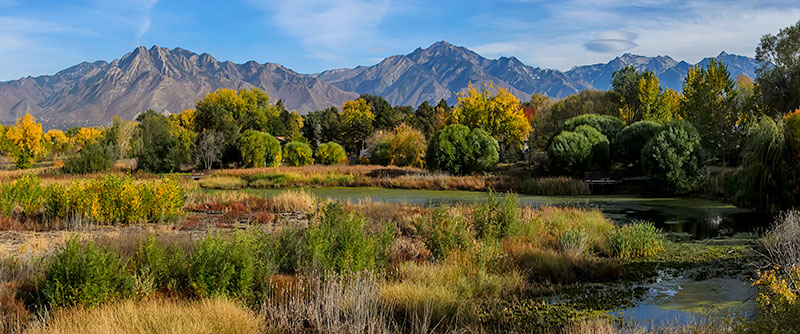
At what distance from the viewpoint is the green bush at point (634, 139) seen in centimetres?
3306

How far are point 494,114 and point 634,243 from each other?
33021 millimetres

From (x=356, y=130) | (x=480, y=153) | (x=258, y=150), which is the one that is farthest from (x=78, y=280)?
(x=356, y=130)

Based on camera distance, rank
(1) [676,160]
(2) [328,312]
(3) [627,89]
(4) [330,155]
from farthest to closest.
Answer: (3) [627,89] < (4) [330,155] < (1) [676,160] < (2) [328,312]

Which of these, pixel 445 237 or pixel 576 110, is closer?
pixel 445 237

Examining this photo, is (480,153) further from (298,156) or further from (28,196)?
(28,196)

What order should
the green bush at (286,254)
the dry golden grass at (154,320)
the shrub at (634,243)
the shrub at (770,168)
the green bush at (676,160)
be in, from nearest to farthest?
1. the dry golden grass at (154,320)
2. the green bush at (286,254)
3. the shrub at (634,243)
4. the shrub at (770,168)
5. the green bush at (676,160)

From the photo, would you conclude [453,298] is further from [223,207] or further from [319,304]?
[223,207]

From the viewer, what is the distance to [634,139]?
33938 millimetres

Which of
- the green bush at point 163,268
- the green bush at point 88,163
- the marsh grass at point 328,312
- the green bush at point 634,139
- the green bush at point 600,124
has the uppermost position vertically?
the green bush at point 600,124

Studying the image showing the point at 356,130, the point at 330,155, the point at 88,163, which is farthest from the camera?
the point at 356,130

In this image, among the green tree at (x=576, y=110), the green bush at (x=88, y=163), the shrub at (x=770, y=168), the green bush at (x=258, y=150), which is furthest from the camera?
the green tree at (x=576, y=110)

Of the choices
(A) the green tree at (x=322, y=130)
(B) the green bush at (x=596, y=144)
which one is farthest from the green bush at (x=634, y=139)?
(A) the green tree at (x=322, y=130)

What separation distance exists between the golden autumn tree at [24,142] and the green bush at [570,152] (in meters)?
42.8

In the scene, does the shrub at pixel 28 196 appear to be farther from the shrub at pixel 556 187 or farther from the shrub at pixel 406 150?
the shrub at pixel 406 150
